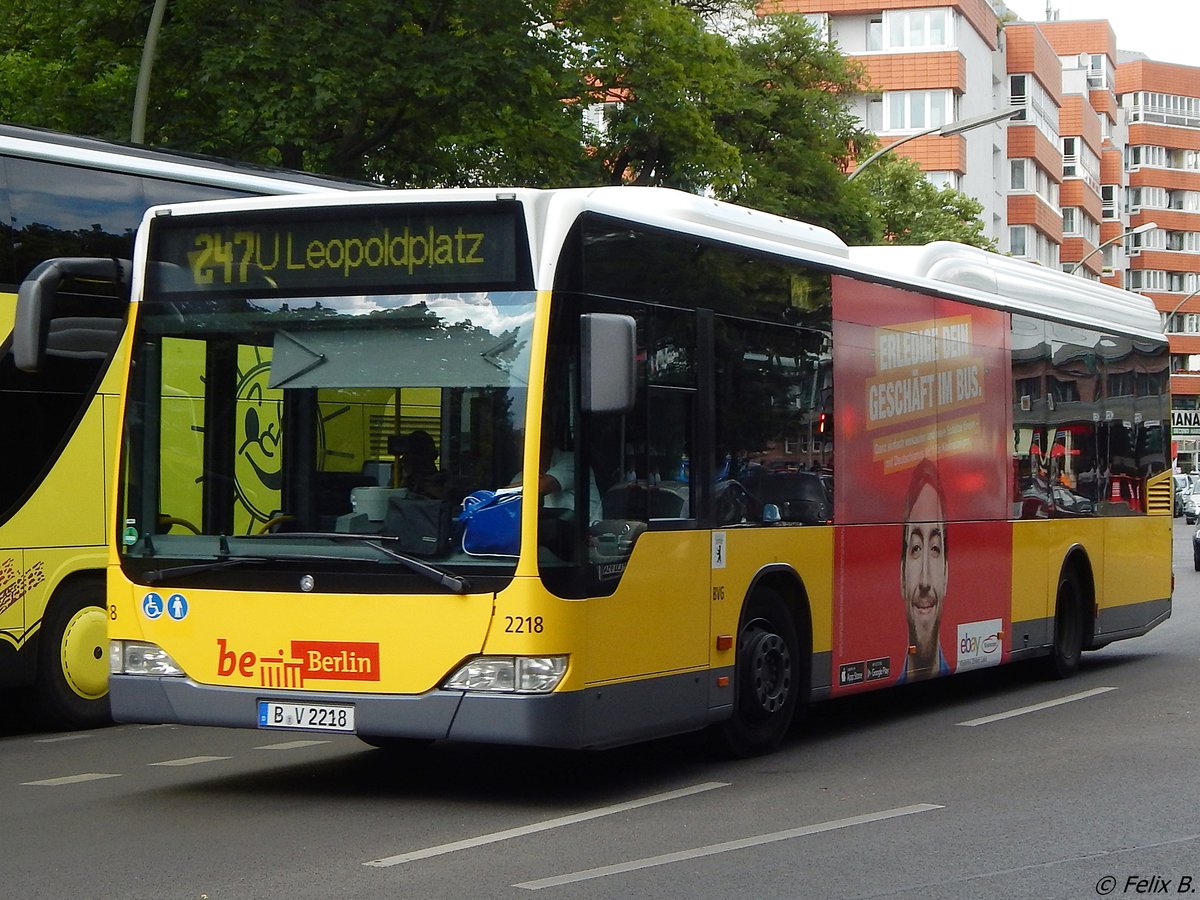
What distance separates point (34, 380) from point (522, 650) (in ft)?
18.1

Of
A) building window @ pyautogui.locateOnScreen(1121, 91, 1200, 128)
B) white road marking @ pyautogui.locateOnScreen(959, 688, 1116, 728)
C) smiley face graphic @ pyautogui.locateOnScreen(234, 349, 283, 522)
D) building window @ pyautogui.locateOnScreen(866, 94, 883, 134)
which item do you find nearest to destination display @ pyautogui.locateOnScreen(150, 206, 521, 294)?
smiley face graphic @ pyautogui.locateOnScreen(234, 349, 283, 522)

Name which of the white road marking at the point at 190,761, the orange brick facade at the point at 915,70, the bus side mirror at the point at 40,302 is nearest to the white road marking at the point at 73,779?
the white road marking at the point at 190,761

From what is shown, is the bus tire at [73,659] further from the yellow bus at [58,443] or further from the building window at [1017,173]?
the building window at [1017,173]

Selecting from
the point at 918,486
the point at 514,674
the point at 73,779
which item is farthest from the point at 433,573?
the point at 918,486

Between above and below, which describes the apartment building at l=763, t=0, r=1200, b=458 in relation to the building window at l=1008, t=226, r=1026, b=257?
above

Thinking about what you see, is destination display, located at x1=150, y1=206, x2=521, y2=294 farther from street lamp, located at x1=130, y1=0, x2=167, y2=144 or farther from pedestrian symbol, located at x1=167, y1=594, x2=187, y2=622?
street lamp, located at x1=130, y1=0, x2=167, y2=144

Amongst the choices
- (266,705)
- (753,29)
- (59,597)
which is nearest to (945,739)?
(266,705)

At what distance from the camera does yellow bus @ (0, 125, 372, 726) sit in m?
12.9

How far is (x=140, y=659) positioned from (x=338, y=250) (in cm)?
228

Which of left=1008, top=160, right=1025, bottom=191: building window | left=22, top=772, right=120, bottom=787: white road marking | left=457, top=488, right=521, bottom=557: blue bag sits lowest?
left=22, top=772, right=120, bottom=787: white road marking

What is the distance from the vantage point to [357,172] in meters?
26.3

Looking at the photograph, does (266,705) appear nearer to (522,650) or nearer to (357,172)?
(522,650)

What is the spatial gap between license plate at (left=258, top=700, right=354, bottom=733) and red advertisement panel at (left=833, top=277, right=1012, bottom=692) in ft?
12.5

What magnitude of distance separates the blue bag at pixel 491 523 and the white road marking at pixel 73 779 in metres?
3.04
